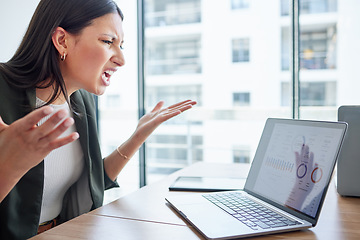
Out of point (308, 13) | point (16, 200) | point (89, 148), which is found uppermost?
point (308, 13)

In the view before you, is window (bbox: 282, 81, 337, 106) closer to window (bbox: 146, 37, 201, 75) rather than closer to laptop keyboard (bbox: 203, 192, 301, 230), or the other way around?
window (bbox: 146, 37, 201, 75)

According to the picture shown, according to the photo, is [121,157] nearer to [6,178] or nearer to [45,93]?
[45,93]

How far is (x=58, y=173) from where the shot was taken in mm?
1125

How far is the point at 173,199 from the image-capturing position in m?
0.89

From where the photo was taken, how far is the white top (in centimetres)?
111

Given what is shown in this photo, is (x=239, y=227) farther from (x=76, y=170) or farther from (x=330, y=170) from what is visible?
(x=76, y=170)

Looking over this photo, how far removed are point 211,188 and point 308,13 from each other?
4129mm

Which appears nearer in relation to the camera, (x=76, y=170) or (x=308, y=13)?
(x=76, y=170)

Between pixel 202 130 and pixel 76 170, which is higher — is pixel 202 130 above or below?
below

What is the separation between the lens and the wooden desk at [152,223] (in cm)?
66

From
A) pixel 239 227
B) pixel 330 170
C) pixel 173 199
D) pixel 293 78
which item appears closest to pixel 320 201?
pixel 330 170

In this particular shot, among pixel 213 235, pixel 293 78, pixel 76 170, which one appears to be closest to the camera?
pixel 213 235

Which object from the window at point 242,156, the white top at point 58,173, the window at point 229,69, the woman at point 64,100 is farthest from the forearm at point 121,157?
the window at point 242,156

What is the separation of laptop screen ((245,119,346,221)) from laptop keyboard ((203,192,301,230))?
44 millimetres
